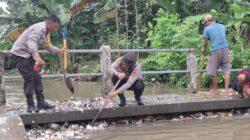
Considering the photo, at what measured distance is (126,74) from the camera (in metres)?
7.93

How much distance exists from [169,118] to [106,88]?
4.53ft

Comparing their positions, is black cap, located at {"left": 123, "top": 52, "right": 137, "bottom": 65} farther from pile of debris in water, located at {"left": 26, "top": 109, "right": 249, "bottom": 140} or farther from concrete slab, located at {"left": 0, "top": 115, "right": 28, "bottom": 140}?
concrete slab, located at {"left": 0, "top": 115, "right": 28, "bottom": 140}

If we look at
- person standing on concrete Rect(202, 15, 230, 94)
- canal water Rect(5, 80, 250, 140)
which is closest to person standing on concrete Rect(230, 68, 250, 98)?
person standing on concrete Rect(202, 15, 230, 94)

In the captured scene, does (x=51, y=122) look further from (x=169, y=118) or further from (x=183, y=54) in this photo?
(x=183, y=54)

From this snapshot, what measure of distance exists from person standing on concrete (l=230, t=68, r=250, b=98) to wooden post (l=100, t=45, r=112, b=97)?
8.06 feet

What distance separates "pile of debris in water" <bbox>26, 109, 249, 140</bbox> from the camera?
23.2ft

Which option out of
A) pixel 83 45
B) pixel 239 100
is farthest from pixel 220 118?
pixel 83 45

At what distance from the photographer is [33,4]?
22.9 meters

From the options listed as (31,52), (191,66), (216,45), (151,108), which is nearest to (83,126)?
(151,108)

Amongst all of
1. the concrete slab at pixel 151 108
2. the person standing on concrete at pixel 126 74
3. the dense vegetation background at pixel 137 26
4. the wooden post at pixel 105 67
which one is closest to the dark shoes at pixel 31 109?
the concrete slab at pixel 151 108

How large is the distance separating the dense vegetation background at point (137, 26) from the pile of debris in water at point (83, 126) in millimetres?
4770

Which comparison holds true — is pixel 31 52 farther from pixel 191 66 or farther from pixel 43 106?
pixel 191 66

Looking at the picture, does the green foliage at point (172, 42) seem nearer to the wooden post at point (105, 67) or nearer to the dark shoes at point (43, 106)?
the wooden post at point (105, 67)

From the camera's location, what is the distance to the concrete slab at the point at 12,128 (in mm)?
6048
